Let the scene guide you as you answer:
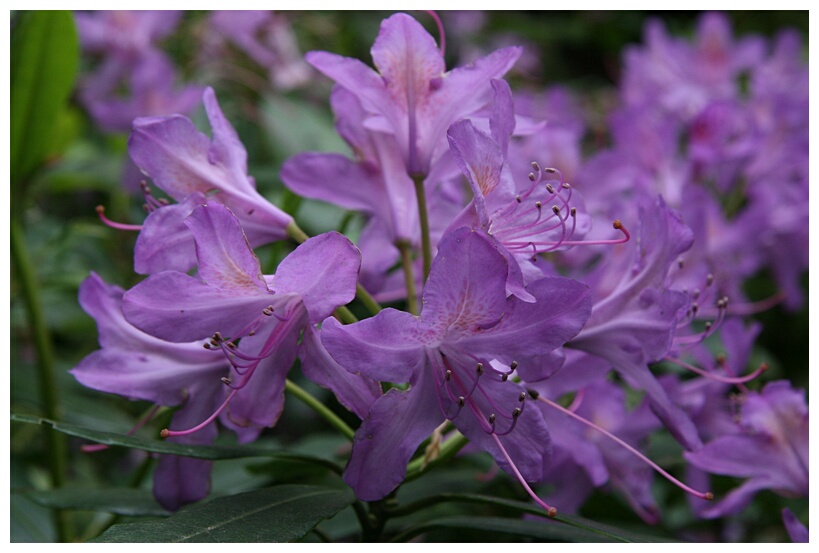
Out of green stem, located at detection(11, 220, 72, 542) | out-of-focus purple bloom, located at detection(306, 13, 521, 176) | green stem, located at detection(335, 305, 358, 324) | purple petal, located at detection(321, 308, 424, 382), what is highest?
out-of-focus purple bloom, located at detection(306, 13, 521, 176)

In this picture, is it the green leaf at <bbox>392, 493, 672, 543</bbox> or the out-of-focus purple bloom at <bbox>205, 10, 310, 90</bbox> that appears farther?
the out-of-focus purple bloom at <bbox>205, 10, 310, 90</bbox>

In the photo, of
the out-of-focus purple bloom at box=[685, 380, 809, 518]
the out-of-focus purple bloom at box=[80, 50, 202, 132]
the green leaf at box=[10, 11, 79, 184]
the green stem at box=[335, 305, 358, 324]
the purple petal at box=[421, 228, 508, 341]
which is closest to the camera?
the purple petal at box=[421, 228, 508, 341]

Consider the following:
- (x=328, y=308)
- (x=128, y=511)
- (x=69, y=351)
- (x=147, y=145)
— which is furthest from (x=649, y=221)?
(x=69, y=351)

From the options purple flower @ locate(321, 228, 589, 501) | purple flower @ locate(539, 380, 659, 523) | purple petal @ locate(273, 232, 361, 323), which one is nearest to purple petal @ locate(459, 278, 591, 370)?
purple flower @ locate(321, 228, 589, 501)

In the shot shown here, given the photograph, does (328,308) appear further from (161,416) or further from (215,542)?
(161,416)

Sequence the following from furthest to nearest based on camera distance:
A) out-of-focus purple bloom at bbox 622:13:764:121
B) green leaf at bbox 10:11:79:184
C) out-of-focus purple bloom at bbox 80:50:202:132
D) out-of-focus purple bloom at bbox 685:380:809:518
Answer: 1. out-of-focus purple bloom at bbox 622:13:764:121
2. out-of-focus purple bloom at bbox 80:50:202:132
3. green leaf at bbox 10:11:79:184
4. out-of-focus purple bloom at bbox 685:380:809:518

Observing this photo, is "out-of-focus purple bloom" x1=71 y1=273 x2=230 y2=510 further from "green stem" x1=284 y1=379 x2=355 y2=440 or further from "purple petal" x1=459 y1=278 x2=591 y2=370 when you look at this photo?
"purple petal" x1=459 y1=278 x2=591 y2=370

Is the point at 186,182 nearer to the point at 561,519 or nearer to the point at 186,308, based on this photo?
the point at 186,308

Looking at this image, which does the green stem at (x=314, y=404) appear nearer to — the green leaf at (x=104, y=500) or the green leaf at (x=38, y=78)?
the green leaf at (x=104, y=500)
